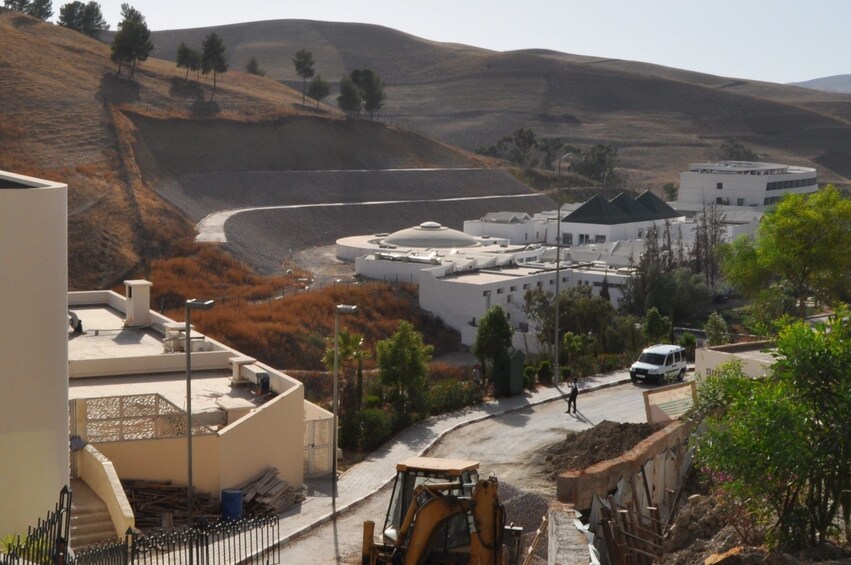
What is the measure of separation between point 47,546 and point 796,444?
8.70m

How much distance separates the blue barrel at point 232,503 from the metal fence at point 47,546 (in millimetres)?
7533

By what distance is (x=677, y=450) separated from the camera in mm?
21750

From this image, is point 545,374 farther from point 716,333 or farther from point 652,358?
point 716,333

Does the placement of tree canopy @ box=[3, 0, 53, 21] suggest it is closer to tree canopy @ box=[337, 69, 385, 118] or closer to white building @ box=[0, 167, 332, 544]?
tree canopy @ box=[337, 69, 385, 118]

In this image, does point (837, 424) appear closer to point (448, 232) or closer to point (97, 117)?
point (448, 232)

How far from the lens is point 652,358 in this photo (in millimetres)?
31578

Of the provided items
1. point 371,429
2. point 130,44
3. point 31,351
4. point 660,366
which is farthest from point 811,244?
point 130,44

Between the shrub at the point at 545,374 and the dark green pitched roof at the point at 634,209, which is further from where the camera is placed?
the dark green pitched roof at the point at 634,209

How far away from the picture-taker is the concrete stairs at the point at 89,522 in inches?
653

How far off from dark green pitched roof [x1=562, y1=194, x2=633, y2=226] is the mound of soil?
43.8 metres

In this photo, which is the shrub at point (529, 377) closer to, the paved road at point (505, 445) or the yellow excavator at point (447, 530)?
the paved road at point (505, 445)

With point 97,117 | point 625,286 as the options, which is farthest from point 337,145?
point 625,286

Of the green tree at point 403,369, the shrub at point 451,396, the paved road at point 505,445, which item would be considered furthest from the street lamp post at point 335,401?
the shrub at point 451,396

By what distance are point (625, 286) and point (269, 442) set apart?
31131mm
